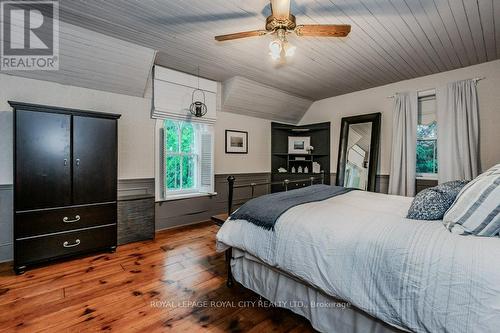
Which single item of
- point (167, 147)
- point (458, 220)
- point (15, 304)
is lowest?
point (15, 304)

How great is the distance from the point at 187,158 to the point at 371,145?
327 cm

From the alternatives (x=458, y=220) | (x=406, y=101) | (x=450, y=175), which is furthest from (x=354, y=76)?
(x=458, y=220)

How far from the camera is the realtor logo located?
2152 millimetres

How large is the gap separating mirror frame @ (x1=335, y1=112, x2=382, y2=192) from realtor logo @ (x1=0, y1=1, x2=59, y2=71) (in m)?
4.36

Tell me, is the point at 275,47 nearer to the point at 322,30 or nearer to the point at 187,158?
the point at 322,30

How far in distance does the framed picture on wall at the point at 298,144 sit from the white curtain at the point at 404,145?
171 centimetres

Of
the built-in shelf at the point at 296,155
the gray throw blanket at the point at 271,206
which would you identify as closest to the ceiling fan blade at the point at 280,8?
the gray throw blanket at the point at 271,206

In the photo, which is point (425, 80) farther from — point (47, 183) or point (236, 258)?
point (47, 183)

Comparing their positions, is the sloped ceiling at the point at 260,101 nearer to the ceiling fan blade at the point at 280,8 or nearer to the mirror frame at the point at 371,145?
the mirror frame at the point at 371,145

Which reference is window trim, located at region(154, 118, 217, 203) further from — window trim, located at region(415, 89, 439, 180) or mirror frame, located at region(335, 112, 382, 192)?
window trim, located at region(415, 89, 439, 180)

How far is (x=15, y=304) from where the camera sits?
1.87 metres

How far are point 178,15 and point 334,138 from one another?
143 inches

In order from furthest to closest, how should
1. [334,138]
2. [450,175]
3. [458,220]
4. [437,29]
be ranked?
[334,138] → [450,175] → [437,29] → [458,220]

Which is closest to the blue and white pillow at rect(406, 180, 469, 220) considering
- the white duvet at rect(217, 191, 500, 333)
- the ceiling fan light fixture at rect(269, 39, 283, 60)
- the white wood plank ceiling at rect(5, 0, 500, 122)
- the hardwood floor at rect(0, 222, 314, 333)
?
the white duvet at rect(217, 191, 500, 333)
